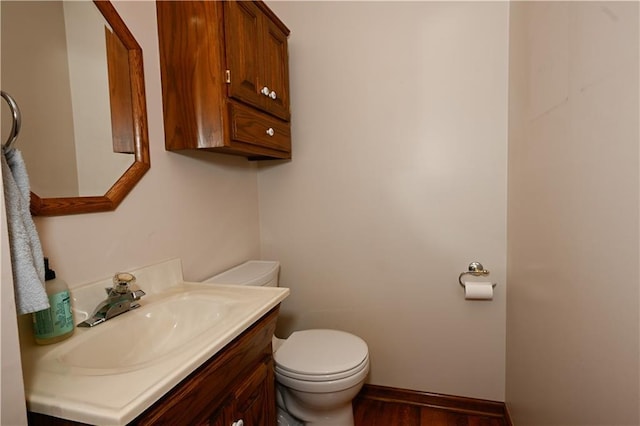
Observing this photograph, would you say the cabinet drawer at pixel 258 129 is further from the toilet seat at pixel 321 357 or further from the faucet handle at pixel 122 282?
the toilet seat at pixel 321 357

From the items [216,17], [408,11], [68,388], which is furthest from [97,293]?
[408,11]

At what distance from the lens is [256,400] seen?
104 cm

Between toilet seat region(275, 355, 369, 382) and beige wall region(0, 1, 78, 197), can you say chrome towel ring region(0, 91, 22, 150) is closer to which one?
beige wall region(0, 1, 78, 197)

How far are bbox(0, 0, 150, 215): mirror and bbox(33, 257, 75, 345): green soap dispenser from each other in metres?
0.19

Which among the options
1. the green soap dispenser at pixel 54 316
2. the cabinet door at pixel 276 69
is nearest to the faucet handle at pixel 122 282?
the green soap dispenser at pixel 54 316

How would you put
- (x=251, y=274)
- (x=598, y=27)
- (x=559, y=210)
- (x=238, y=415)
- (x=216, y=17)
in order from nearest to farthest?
(x=598, y=27) → (x=238, y=415) → (x=559, y=210) → (x=216, y=17) → (x=251, y=274)

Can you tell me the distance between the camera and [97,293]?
1.02 m

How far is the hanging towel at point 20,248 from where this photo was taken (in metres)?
0.63

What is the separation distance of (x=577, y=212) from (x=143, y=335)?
1294mm

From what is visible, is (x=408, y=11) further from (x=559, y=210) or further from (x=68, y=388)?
(x=68, y=388)

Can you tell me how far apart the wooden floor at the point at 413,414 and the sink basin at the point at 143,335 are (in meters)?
1.15

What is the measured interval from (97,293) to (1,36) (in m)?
0.72

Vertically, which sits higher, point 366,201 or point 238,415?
point 366,201

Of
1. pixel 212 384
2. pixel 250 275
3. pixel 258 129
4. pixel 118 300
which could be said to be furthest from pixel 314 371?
pixel 258 129
